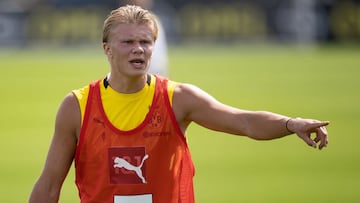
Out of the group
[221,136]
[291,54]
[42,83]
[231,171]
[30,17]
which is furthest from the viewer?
[30,17]

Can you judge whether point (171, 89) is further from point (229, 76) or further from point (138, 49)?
point (229, 76)

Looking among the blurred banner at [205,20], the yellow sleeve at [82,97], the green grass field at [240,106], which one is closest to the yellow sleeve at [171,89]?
the yellow sleeve at [82,97]

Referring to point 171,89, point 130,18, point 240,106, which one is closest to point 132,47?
point 130,18

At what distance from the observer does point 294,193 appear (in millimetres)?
13508

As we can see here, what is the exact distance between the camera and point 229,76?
28.6 meters

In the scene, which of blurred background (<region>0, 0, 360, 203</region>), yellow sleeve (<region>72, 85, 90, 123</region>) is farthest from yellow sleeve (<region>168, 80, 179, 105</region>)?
blurred background (<region>0, 0, 360, 203</region>)

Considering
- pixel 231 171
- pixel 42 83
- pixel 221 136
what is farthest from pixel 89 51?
pixel 231 171

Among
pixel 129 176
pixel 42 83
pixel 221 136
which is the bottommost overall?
pixel 129 176

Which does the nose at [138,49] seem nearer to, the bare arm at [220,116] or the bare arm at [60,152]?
the bare arm at [220,116]

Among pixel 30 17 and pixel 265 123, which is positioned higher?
pixel 30 17

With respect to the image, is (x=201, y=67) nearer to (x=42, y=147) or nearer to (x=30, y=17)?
(x=30, y=17)

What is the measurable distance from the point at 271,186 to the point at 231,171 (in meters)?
1.41

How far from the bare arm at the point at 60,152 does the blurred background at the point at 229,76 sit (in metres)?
4.50

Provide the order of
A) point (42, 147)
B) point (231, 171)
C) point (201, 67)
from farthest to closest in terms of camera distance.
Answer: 1. point (201, 67)
2. point (42, 147)
3. point (231, 171)
